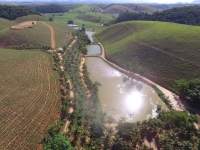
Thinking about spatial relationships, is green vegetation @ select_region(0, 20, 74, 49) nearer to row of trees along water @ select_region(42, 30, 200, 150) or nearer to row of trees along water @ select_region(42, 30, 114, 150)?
row of trees along water @ select_region(42, 30, 114, 150)

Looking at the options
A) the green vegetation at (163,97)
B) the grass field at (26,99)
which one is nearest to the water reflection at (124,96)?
the green vegetation at (163,97)

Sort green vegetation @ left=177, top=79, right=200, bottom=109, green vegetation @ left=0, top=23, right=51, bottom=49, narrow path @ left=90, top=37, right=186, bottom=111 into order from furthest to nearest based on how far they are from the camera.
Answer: green vegetation @ left=0, top=23, right=51, bottom=49 < narrow path @ left=90, top=37, right=186, bottom=111 < green vegetation @ left=177, top=79, right=200, bottom=109

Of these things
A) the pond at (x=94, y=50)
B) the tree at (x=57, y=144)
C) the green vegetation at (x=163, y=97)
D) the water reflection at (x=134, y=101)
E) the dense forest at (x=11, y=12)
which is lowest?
the water reflection at (x=134, y=101)

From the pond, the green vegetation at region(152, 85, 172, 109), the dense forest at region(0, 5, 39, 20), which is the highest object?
the dense forest at region(0, 5, 39, 20)

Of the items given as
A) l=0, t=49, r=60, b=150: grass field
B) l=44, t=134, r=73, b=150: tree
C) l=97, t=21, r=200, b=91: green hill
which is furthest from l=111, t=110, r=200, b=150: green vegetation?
l=97, t=21, r=200, b=91: green hill

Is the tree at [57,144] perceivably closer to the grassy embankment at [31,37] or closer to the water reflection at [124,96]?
the water reflection at [124,96]

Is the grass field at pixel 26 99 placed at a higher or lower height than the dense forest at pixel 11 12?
lower
